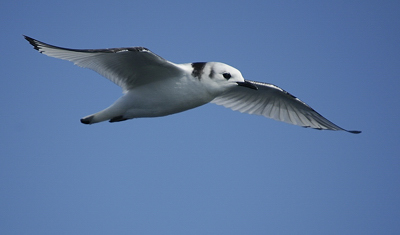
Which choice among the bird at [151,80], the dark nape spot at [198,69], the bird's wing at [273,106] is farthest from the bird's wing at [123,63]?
the bird's wing at [273,106]

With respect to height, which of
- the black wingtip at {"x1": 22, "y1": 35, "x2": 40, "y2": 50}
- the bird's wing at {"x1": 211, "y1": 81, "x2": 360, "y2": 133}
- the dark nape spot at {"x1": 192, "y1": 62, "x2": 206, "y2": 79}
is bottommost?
the bird's wing at {"x1": 211, "y1": 81, "x2": 360, "y2": 133}

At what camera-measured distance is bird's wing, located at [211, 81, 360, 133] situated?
10414 mm

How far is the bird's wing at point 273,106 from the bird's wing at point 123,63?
2694 millimetres

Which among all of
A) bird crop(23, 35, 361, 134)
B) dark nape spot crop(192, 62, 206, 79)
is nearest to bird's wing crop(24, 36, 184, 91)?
bird crop(23, 35, 361, 134)

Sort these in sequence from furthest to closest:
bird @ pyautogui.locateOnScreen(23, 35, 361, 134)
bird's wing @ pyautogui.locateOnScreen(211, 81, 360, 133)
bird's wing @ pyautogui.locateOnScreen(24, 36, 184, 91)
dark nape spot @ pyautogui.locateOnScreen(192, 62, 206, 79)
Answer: bird's wing @ pyautogui.locateOnScreen(211, 81, 360, 133)
dark nape spot @ pyautogui.locateOnScreen(192, 62, 206, 79)
bird @ pyautogui.locateOnScreen(23, 35, 361, 134)
bird's wing @ pyautogui.locateOnScreen(24, 36, 184, 91)

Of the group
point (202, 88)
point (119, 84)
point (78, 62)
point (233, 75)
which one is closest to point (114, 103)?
point (119, 84)

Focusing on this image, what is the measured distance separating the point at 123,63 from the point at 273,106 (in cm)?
391

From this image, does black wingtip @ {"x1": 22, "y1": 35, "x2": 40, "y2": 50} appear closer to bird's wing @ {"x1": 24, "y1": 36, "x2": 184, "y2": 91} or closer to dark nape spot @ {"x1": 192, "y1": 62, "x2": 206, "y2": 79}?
bird's wing @ {"x1": 24, "y1": 36, "x2": 184, "y2": 91}

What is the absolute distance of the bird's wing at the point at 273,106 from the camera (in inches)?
410

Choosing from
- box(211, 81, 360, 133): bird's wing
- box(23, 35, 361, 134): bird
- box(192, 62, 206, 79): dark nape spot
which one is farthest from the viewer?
box(211, 81, 360, 133): bird's wing

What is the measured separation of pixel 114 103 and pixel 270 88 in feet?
11.1

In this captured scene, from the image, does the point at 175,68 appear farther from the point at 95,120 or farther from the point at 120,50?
the point at 95,120

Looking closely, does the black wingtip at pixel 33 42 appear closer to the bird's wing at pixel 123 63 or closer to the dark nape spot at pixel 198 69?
the bird's wing at pixel 123 63

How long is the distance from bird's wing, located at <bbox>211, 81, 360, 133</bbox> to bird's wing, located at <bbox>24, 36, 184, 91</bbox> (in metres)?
2.69
